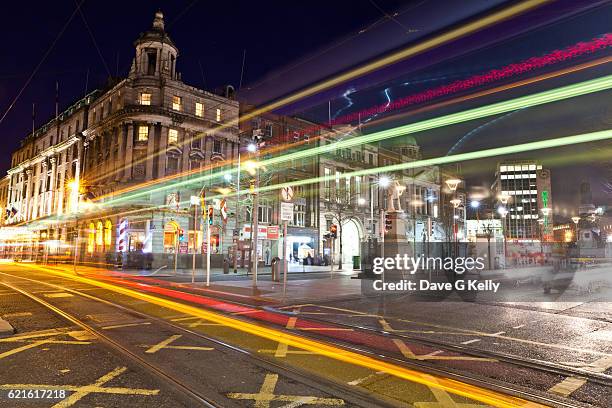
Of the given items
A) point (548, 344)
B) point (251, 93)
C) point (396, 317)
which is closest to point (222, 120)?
point (251, 93)

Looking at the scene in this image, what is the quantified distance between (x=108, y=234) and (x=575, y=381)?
46.9m

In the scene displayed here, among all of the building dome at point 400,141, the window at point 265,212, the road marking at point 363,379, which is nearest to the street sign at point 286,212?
the road marking at point 363,379

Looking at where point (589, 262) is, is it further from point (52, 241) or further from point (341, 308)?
point (52, 241)

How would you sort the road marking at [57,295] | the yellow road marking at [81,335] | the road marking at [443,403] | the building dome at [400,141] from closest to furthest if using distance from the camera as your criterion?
the road marking at [443,403] → the yellow road marking at [81,335] → the road marking at [57,295] → the building dome at [400,141]

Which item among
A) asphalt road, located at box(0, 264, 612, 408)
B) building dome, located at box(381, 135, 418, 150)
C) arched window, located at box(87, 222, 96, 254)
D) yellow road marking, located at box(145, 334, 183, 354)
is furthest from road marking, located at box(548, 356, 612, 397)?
building dome, located at box(381, 135, 418, 150)

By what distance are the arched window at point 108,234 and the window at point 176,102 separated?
48.7 feet

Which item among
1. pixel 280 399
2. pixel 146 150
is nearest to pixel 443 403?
pixel 280 399

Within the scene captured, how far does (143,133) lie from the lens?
148ft

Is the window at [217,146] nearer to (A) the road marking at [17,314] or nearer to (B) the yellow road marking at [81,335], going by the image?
(A) the road marking at [17,314]

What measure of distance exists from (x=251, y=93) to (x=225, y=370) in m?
48.9

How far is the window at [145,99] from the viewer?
4575cm

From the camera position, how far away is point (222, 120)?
166 ft

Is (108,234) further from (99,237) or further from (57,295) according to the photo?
(57,295)

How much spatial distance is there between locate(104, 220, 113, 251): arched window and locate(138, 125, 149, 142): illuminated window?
32.3ft
